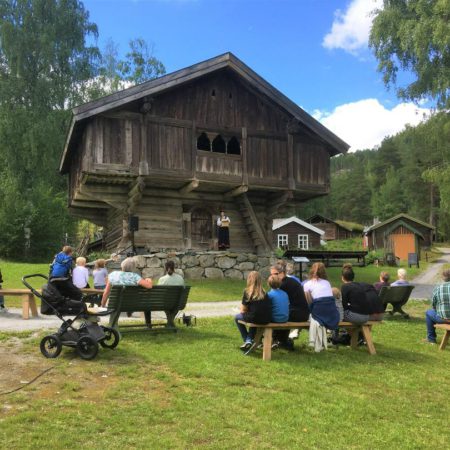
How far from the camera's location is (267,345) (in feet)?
23.0

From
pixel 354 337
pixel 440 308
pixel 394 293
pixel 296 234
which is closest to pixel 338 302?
pixel 354 337

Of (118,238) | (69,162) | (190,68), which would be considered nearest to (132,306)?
(190,68)

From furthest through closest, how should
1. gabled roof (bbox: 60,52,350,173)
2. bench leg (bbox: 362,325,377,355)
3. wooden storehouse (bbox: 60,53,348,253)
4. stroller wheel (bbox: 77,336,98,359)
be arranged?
wooden storehouse (bbox: 60,53,348,253)
gabled roof (bbox: 60,52,350,173)
bench leg (bbox: 362,325,377,355)
stroller wheel (bbox: 77,336,98,359)

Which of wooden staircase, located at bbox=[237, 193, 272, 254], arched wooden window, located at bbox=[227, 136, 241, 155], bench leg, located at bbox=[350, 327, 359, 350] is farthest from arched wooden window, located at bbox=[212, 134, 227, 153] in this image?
bench leg, located at bbox=[350, 327, 359, 350]

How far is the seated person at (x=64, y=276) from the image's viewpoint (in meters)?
7.08

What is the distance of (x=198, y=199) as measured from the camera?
1994 centimetres

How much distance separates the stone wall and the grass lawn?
9570mm

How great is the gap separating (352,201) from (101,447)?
85.9 m

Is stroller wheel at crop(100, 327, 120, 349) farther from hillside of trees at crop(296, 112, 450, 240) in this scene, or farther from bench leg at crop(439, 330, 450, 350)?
hillside of trees at crop(296, 112, 450, 240)

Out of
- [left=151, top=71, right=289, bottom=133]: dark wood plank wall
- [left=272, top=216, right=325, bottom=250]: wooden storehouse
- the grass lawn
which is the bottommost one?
the grass lawn

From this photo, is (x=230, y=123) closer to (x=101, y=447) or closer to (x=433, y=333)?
(x=433, y=333)

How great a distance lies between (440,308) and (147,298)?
16.7 ft

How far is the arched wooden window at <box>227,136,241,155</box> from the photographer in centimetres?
1918

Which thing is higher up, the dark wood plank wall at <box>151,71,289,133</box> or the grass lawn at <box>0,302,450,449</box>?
the dark wood plank wall at <box>151,71,289,133</box>
